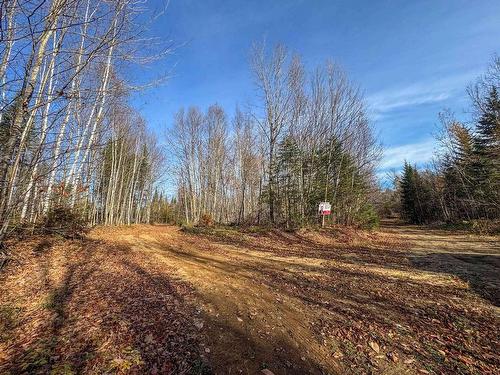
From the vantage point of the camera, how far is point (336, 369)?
351 centimetres

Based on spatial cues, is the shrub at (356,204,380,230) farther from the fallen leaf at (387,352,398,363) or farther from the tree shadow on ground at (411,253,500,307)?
the fallen leaf at (387,352,398,363)

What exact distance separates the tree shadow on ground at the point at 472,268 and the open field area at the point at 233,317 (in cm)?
7

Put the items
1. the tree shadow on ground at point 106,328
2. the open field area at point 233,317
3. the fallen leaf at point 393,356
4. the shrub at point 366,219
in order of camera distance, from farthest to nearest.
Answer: the shrub at point 366,219, the fallen leaf at point 393,356, the open field area at point 233,317, the tree shadow on ground at point 106,328

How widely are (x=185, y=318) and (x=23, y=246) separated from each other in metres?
6.70

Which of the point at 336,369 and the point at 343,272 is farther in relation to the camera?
the point at 343,272

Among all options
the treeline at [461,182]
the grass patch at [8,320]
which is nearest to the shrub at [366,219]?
the treeline at [461,182]

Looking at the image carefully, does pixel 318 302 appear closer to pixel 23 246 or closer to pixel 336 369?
pixel 336 369

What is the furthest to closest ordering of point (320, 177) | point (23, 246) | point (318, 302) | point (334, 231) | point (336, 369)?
1. point (320, 177)
2. point (334, 231)
3. point (23, 246)
4. point (318, 302)
5. point (336, 369)

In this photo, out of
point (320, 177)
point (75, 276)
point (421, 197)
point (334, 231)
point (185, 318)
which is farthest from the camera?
point (421, 197)

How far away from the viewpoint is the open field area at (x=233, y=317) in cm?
345

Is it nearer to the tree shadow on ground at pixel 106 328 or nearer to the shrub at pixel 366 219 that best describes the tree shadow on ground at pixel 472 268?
the tree shadow on ground at pixel 106 328

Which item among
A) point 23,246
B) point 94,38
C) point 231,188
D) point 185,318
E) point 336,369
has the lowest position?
point 336,369

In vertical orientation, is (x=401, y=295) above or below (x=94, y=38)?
below

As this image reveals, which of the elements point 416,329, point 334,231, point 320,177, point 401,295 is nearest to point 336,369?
point 416,329
